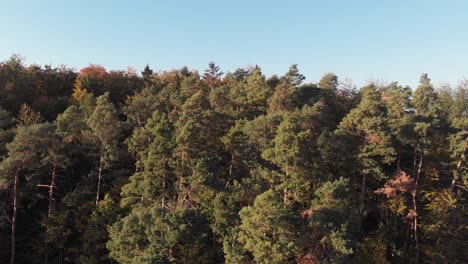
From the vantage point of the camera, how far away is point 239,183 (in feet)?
91.0

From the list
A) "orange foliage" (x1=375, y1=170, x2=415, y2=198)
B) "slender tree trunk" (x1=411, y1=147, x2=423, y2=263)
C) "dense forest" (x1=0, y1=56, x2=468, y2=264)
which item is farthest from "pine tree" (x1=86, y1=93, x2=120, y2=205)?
"slender tree trunk" (x1=411, y1=147, x2=423, y2=263)

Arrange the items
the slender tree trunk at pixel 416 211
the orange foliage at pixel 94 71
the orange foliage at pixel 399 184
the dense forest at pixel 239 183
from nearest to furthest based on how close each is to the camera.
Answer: the dense forest at pixel 239 183 → the orange foliage at pixel 399 184 → the slender tree trunk at pixel 416 211 → the orange foliage at pixel 94 71

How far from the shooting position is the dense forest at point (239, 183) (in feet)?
79.4

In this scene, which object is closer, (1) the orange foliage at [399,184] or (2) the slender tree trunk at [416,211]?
(1) the orange foliage at [399,184]

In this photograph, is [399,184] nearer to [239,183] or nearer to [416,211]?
[416,211]

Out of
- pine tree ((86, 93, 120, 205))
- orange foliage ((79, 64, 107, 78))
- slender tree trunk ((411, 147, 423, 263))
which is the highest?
orange foliage ((79, 64, 107, 78))

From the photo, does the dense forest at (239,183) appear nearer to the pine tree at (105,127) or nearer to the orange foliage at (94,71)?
the pine tree at (105,127)

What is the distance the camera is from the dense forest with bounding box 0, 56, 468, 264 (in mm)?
24188

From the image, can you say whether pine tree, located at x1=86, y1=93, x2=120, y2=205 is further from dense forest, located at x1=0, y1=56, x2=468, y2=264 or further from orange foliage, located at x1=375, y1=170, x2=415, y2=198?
orange foliage, located at x1=375, y1=170, x2=415, y2=198

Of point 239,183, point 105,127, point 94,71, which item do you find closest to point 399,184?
point 239,183

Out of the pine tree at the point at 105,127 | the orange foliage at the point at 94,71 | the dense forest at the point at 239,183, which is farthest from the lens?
the orange foliage at the point at 94,71

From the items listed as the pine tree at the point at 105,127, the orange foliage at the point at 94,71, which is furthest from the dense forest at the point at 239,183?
the orange foliage at the point at 94,71

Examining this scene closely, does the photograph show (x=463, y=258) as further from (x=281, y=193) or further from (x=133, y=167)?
(x=133, y=167)

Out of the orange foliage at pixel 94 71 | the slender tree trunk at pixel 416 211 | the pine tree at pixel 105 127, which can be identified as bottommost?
the slender tree trunk at pixel 416 211
